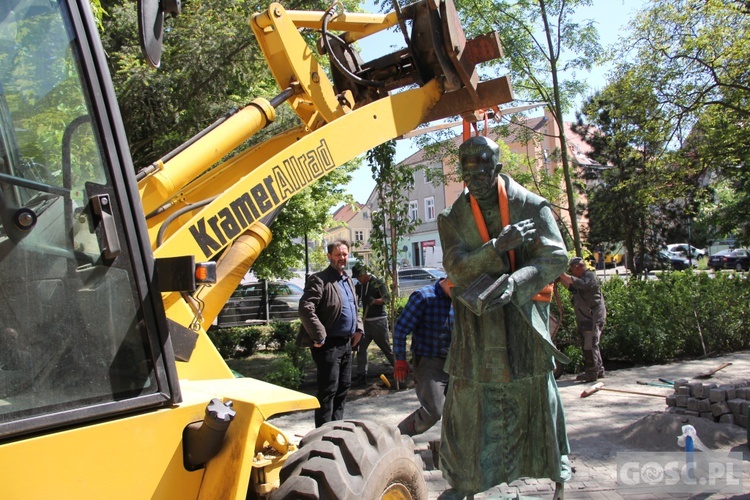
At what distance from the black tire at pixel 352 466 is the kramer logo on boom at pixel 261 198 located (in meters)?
1.31

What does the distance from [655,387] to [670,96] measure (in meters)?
7.19

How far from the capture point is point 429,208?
48469 mm

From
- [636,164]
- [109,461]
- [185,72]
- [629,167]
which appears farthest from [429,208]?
[109,461]

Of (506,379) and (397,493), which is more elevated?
(506,379)

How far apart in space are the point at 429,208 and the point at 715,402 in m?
Result: 42.7

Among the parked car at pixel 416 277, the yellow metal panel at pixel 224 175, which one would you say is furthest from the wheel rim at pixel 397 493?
the parked car at pixel 416 277

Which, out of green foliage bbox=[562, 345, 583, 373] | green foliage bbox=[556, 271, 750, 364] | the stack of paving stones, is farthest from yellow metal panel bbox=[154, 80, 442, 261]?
green foliage bbox=[556, 271, 750, 364]

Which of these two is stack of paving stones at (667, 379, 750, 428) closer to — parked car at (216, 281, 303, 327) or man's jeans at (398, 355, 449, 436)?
man's jeans at (398, 355, 449, 436)

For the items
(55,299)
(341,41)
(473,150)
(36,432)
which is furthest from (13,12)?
(341,41)

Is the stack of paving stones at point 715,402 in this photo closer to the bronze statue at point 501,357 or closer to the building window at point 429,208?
the bronze statue at point 501,357

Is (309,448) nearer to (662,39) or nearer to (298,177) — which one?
(298,177)

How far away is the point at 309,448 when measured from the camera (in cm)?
258

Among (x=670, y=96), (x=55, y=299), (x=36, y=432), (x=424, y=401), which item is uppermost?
(x=670, y=96)

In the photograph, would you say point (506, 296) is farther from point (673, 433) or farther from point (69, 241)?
point (673, 433)
